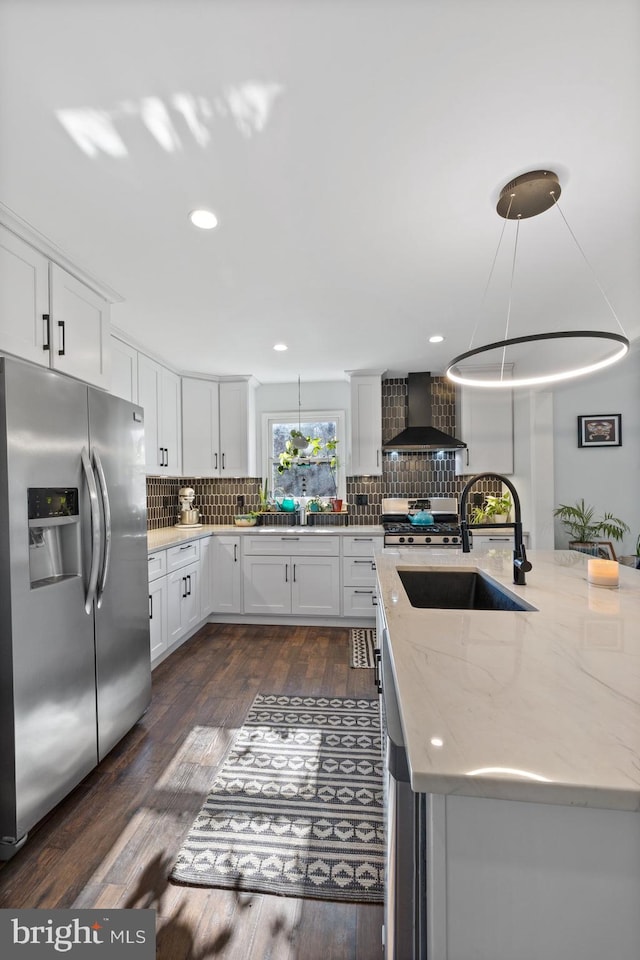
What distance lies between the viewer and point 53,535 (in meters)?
1.83

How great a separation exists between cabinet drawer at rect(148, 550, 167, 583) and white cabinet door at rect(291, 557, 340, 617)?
51.1 inches

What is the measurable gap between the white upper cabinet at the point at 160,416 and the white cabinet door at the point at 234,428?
445mm

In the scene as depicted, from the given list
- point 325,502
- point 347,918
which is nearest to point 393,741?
point 347,918

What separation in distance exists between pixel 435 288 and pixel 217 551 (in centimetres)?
306

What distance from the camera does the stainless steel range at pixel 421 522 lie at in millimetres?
4004

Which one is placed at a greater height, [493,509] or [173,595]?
[493,509]

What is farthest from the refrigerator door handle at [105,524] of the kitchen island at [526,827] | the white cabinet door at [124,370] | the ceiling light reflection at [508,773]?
the ceiling light reflection at [508,773]

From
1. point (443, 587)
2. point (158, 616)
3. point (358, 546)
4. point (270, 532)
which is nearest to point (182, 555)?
point (158, 616)

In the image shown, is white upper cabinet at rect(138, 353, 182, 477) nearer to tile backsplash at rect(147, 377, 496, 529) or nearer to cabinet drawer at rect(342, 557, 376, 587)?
tile backsplash at rect(147, 377, 496, 529)

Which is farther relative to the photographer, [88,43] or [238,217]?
[238,217]

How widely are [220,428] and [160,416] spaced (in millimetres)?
737

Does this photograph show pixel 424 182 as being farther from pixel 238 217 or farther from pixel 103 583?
pixel 103 583

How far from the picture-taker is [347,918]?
133 cm

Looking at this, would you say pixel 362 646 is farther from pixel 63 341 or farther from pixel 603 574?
pixel 63 341
